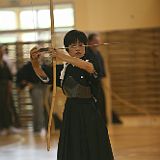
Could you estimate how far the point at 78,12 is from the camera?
27.0 feet

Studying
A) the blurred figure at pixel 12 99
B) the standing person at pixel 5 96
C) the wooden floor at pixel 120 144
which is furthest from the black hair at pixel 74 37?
the blurred figure at pixel 12 99

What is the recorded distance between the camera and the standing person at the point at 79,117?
3389 mm

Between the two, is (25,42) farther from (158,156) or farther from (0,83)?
(158,156)

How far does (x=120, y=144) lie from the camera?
5840 mm

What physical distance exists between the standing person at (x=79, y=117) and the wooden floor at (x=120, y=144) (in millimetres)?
1517

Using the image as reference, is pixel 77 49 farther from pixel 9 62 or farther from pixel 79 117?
pixel 9 62

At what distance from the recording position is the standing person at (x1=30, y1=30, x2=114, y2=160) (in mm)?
3389

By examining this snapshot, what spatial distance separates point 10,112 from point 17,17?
4.65ft

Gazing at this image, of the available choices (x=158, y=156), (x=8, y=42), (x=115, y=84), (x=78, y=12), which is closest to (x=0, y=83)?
(x=8, y=42)

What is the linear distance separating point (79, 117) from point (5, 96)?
13.4 feet

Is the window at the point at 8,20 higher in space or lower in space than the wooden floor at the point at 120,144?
higher

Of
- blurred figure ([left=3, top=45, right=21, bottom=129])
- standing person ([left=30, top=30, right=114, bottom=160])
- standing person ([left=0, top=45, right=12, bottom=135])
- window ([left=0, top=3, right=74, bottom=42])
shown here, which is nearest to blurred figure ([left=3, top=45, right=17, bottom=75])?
blurred figure ([left=3, top=45, right=21, bottom=129])

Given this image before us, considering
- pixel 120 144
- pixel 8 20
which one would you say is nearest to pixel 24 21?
pixel 8 20

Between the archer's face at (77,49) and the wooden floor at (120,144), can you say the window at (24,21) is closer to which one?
the wooden floor at (120,144)
